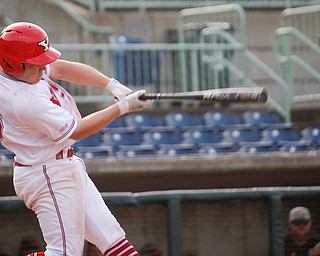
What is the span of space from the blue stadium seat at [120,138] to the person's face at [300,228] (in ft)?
9.51

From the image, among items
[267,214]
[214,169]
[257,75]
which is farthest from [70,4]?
[267,214]

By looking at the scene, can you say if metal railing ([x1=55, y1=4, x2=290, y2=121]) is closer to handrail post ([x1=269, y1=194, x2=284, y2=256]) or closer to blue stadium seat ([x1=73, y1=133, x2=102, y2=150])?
blue stadium seat ([x1=73, y1=133, x2=102, y2=150])

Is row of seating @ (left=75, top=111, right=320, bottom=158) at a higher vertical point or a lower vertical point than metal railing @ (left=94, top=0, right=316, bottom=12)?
lower

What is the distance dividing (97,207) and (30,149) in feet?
1.45

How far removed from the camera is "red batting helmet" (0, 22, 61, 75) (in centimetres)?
440

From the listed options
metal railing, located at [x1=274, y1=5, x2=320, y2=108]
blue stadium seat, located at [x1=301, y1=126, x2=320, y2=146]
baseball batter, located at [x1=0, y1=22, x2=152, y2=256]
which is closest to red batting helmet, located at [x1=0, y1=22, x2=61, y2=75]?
baseball batter, located at [x1=0, y1=22, x2=152, y2=256]

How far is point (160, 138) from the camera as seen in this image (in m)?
8.48

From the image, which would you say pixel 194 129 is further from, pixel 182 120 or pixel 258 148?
pixel 258 148

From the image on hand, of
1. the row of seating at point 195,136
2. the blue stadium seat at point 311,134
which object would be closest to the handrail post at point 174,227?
the row of seating at point 195,136

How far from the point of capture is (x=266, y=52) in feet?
38.1

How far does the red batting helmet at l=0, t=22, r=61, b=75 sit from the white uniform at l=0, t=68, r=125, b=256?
0.33 feet

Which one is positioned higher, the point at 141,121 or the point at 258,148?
the point at 141,121

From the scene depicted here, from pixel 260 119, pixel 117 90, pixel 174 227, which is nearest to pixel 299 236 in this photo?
pixel 174 227

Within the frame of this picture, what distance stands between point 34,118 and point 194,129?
4401 millimetres
